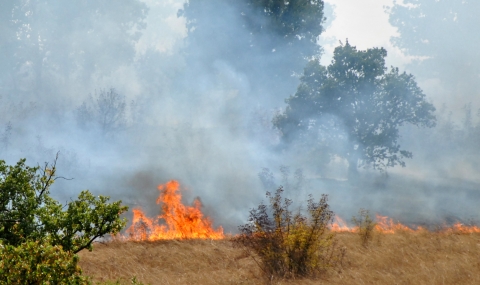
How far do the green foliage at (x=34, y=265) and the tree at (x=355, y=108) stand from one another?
32829 mm

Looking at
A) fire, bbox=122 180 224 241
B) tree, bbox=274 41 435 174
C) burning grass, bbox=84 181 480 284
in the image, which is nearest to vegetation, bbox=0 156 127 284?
burning grass, bbox=84 181 480 284

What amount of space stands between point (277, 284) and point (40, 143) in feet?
122

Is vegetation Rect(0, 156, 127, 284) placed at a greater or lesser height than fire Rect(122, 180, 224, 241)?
lesser

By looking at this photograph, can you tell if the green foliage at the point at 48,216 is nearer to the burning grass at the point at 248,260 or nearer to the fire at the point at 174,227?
the burning grass at the point at 248,260

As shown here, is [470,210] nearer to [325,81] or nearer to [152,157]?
[325,81]

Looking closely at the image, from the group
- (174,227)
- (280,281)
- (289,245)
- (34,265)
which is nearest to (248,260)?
(289,245)

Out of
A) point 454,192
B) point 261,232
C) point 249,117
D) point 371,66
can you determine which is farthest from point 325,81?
point 261,232

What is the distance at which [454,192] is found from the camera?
4094 centimetres

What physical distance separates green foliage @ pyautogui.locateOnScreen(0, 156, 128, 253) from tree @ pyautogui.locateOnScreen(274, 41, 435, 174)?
3142 cm

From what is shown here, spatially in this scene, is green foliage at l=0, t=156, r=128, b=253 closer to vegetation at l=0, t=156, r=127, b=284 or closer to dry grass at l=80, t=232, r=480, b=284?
vegetation at l=0, t=156, r=127, b=284

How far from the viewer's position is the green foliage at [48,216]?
764cm

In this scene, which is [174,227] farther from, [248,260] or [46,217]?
[46,217]

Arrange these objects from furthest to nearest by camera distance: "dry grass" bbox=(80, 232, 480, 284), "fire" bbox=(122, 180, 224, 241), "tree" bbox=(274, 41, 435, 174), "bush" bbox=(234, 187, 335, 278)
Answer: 1. "tree" bbox=(274, 41, 435, 174)
2. "fire" bbox=(122, 180, 224, 241)
3. "bush" bbox=(234, 187, 335, 278)
4. "dry grass" bbox=(80, 232, 480, 284)

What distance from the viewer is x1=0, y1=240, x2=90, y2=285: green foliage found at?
6.08 meters
